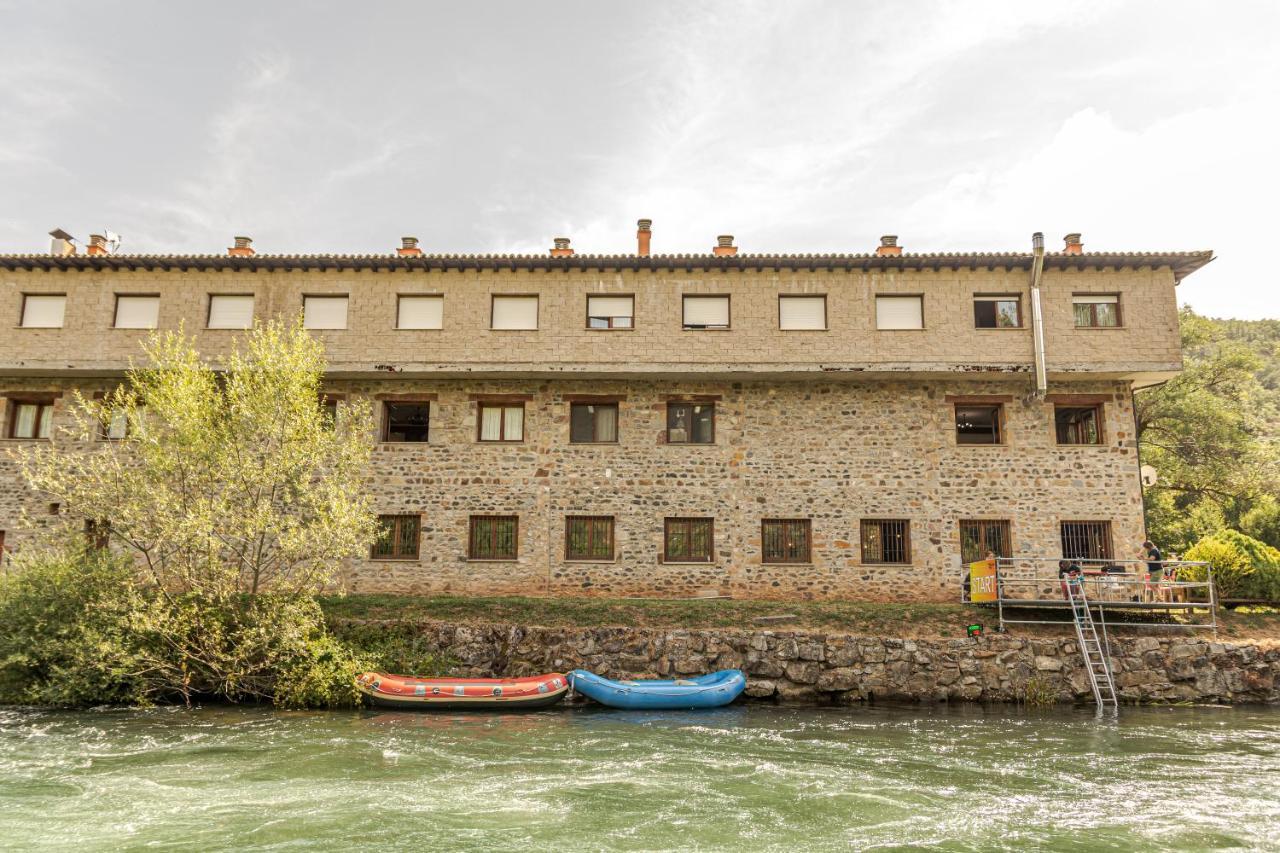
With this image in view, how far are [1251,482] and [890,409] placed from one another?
46.1 feet

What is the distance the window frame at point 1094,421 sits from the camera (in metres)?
20.0

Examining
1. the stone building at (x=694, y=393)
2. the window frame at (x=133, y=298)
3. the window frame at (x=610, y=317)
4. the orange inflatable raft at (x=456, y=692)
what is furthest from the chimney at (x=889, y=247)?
the window frame at (x=133, y=298)

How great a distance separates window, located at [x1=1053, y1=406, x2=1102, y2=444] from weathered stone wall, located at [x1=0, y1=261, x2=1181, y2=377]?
1.19 m

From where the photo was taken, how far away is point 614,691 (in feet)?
49.3

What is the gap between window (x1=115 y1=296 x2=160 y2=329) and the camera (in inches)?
808

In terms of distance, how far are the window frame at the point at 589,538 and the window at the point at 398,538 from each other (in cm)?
357

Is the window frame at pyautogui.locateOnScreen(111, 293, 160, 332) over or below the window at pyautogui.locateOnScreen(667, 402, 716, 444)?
over

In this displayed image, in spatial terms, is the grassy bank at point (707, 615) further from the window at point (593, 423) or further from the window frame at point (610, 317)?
the window frame at point (610, 317)

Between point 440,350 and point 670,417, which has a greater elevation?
point 440,350

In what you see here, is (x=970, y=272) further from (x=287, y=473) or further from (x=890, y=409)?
(x=287, y=473)

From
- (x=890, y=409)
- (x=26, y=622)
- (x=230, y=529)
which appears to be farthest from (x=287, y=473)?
(x=890, y=409)

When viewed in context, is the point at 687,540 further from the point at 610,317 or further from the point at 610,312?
the point at 610,312

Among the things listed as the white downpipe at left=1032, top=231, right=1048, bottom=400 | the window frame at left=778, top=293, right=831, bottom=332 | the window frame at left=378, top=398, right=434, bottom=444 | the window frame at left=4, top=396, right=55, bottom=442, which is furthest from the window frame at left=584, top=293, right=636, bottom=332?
the window frame at left=4, top=396, right=55, bottom=442

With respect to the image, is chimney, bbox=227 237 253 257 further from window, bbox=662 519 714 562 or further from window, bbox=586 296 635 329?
window, bbox=662 519 714 562
